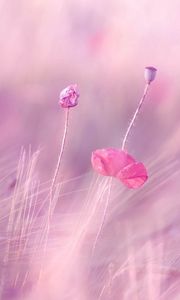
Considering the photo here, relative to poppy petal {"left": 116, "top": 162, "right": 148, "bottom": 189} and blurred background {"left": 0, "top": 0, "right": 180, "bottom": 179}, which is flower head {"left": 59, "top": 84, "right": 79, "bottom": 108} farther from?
poppy petal {"left": 116, "top": 162, "right": 148, "bottom": 189}

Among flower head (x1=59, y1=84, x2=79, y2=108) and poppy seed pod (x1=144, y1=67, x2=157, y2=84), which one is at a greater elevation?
poppy seed pod (x1=144, y1=67, x2=157, y2=84)

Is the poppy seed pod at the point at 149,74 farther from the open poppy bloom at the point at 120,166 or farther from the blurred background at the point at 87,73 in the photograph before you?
the open poppy bloom at the point at 120,166

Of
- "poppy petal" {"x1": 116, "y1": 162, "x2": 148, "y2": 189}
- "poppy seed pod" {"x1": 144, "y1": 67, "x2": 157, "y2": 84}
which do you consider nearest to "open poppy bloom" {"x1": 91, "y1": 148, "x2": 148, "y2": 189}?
"poppy petal" {"x1": 116, "y1": 162, "x2": 148, "y2": 189}

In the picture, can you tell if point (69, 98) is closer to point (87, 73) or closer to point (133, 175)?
point (87, 73)

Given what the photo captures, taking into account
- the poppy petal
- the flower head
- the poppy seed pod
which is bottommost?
the poppy petal

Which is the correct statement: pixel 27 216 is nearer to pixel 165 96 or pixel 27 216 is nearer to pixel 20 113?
pixel 20 113

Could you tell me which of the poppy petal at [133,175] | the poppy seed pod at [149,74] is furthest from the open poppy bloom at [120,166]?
the poppy seed pod at [149,74]
